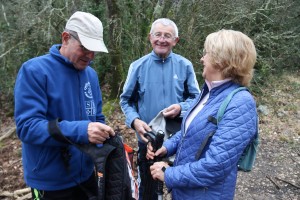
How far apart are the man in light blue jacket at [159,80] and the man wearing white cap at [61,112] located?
884mm

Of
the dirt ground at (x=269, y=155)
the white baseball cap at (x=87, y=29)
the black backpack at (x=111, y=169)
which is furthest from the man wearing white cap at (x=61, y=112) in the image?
the dirt ground at (x=269, y=155)

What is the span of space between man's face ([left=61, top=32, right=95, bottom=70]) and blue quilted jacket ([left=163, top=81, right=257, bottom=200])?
0.87m

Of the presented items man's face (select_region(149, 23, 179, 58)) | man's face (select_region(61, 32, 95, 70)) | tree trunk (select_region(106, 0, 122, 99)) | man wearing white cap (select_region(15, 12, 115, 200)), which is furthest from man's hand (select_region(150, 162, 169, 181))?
tree trunk (select_region(106, 0, 122, 99))

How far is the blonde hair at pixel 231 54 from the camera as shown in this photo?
187 cm

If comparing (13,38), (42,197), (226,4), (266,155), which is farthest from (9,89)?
(42,197)

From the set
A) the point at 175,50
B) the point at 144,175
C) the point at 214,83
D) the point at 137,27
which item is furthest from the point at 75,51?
the point at 137,27

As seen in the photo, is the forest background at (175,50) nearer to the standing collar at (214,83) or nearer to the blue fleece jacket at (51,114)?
the standing collar at (214,83)

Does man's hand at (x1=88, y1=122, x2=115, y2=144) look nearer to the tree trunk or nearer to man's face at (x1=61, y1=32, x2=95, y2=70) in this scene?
man's face at (x1=61, y1=32, x2=95, y2=70)

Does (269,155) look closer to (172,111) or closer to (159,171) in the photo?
(172,111)

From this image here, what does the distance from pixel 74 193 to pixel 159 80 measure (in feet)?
4.53

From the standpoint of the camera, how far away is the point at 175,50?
7.28 metres

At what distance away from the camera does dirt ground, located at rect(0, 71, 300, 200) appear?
15.8ft

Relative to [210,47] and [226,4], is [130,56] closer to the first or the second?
[226,4]

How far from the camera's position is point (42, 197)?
84.9 inches
